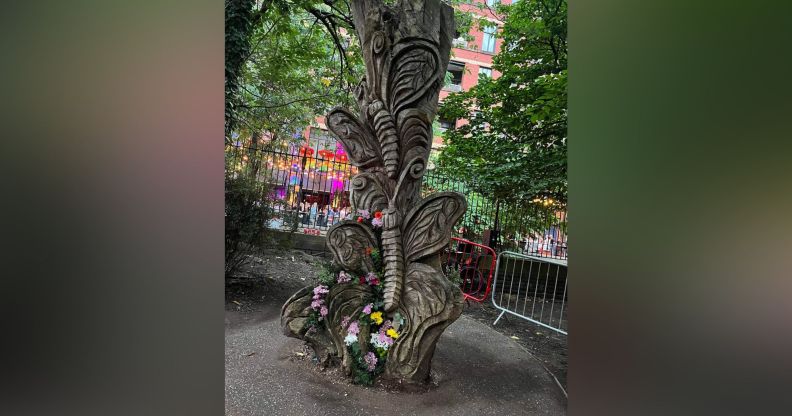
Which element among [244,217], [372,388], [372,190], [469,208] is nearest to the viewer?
[372,388]

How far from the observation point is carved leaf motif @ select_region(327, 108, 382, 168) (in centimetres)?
319

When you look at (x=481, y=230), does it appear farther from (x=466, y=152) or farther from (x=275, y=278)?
(x=275, y=278)

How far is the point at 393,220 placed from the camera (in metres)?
2.97

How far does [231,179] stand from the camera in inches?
197

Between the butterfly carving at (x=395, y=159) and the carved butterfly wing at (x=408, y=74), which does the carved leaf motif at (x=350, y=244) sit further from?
the carved butterfly wing at (x=408, y=74)

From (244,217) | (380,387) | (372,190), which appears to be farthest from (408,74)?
(244,217)

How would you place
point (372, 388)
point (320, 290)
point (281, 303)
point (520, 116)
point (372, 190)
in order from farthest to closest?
point (520, 116), point (281, 303), point (372, 190), point (320, 290), point (372, 388)

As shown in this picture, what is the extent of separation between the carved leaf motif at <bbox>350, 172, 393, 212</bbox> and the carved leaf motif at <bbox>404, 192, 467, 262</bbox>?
0.94 feet

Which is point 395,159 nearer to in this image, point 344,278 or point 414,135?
point 414,135

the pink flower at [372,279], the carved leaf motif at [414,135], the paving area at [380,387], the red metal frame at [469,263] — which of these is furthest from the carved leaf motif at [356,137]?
the red metal frame at [469,263]

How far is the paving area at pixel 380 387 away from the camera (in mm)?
2500

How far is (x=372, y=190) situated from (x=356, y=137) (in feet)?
1.64

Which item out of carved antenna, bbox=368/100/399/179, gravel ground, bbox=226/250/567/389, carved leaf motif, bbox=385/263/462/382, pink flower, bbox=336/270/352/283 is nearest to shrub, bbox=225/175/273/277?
gravel ground, bbox=226/250/567/389
